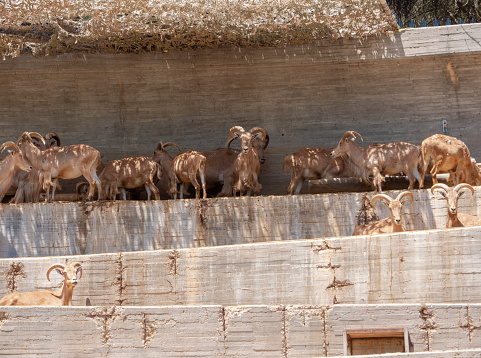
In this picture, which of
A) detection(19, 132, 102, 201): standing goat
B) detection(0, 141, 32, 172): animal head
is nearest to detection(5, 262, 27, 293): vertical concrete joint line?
detection(19, 132, 102, 201): standing goat

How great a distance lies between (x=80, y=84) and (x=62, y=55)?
37.7 inches

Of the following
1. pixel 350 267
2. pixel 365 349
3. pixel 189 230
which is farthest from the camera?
pixel 189 230

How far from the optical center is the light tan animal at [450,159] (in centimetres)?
1533

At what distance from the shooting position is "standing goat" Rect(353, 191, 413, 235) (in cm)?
1310

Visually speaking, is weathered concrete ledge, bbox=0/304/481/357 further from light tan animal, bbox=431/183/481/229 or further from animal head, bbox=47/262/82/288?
light tan animal, bbox=431/183/481/229

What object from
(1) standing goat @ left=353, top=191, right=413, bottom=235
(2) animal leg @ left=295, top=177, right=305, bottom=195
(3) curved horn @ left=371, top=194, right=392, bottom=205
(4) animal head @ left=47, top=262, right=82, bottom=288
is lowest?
(4) animal head @ left=47, top=262, right=82, bottom=288

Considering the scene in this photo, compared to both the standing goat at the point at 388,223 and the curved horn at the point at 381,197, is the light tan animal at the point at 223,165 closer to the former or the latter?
the curved horn at the point at 381,197

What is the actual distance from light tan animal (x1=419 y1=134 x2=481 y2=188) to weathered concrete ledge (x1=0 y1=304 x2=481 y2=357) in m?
5.74

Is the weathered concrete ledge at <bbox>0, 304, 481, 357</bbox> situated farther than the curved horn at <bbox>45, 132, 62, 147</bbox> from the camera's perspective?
No

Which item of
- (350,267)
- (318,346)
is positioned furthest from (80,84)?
(318,346)

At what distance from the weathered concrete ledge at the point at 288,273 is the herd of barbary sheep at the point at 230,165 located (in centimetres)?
246

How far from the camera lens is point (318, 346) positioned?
1022 centimetres

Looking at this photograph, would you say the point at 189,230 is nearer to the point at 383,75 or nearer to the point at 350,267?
the point at 350,267

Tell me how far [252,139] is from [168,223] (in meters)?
2.59
